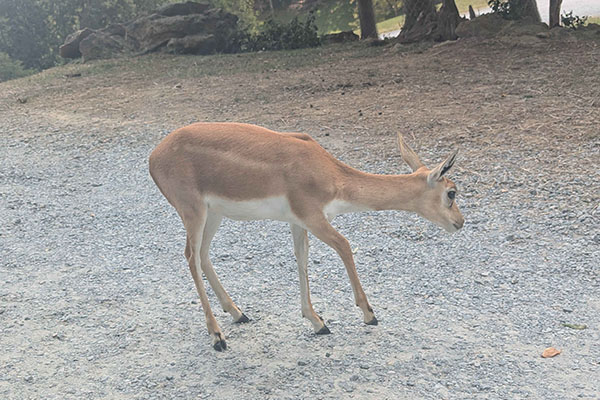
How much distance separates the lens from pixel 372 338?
4.78 m

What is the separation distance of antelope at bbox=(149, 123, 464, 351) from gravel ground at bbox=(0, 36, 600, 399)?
0.43 meters

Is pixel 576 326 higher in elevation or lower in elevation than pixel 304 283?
lower

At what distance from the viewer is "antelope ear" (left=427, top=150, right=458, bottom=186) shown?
441 centimetres

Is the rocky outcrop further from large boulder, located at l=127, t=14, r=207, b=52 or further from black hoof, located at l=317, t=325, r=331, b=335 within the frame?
black hoof, located at l=317, t=325, r=331, b=335

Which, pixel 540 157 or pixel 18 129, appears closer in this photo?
pixel 540 157

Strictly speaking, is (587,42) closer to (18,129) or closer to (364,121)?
(364,121)

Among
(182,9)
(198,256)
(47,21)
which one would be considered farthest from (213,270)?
(47,21)

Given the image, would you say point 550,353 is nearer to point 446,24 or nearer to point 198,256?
point 198,256

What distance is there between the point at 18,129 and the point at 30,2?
16292 millimetres

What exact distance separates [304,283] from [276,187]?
743mm

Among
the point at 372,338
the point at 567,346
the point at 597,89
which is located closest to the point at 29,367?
the point at 372,338

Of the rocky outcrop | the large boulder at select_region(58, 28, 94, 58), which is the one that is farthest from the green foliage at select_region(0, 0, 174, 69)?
the rocky outcrop

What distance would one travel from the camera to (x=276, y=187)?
458 cm

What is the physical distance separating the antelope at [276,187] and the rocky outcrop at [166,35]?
15.8m
